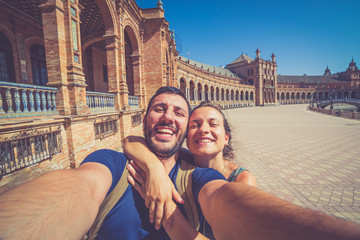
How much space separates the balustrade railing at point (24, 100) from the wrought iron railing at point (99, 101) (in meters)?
1.34

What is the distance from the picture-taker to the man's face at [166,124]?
171 centimetres

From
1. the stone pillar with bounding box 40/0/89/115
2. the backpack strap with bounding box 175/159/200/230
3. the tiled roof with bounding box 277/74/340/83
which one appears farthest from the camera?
the tiled roof with bounding box 277/74/340/83

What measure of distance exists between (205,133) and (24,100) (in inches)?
188

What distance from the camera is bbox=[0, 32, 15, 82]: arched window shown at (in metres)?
6.80

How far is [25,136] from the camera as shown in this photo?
3.61 metres

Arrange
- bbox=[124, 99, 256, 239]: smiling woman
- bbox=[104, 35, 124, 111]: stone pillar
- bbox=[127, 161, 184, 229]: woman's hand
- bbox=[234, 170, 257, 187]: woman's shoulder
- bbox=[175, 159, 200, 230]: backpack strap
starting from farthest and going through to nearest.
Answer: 1. bbox=[104, 35, 124, 111]: stone pillar
2. bbox=[234, 170, 257, 187]: woman's shoulder
3. bbox=[124, 99, 256, 239]: smiling woman
4. bbox=[175, 159, 200, 230]: backpack strap
5. bbox=[127, 161, 184, 229]: woman's hand

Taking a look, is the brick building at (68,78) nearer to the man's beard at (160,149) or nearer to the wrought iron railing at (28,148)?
the wrought iron railing at (28,148)

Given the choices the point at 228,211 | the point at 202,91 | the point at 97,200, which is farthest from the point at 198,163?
the point at 202,91

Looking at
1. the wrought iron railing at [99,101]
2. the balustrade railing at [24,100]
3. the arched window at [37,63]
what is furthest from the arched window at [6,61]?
the balustrade railing at [24,100]

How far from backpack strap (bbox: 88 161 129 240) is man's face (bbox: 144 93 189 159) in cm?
46

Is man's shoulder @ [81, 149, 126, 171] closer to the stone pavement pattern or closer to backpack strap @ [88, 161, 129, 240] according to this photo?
backpack strap @ [88, 161, 129, 240]

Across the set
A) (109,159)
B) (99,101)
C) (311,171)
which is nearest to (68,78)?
(99,101)

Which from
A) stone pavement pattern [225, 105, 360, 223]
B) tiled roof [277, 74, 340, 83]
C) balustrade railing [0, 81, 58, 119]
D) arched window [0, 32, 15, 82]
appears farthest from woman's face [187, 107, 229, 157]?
tiled roof [277, 74, 340, 83]

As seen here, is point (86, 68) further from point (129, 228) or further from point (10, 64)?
point (129, 228)
